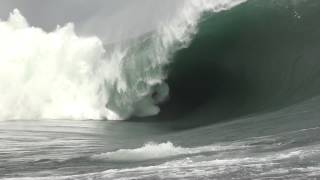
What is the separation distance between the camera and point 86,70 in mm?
27938

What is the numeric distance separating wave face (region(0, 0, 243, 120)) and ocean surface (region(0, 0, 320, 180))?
48 mm

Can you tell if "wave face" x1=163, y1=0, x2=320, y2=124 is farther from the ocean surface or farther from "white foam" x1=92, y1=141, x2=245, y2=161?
"white foam" x1=92, y1=141, x2=245, y2=161

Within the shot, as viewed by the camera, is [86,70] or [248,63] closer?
[248,63]

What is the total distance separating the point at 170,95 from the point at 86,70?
16.1 feet

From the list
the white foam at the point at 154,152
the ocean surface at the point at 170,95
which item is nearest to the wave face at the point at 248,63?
the ocean surface at the point at 170,95

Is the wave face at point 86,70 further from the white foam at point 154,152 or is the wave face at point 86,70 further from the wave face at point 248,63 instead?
the white foam at point 154,152

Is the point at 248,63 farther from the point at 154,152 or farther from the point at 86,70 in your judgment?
the point at 154,152

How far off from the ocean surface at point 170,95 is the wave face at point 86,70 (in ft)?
0.16

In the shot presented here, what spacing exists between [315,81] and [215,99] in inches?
189

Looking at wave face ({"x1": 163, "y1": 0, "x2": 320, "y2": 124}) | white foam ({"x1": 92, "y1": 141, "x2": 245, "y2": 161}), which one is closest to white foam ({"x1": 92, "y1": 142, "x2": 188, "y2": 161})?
white foam ({"x1": 92, "y1": 141, "x2": 245, "y2": 161})

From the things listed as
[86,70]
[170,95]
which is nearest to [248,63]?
[170,95]

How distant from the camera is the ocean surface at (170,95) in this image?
11.0 metres

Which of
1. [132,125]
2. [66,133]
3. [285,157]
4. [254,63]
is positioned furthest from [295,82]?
[285,157]

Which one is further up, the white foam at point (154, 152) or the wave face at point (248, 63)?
the wave face at point (248, 63)
